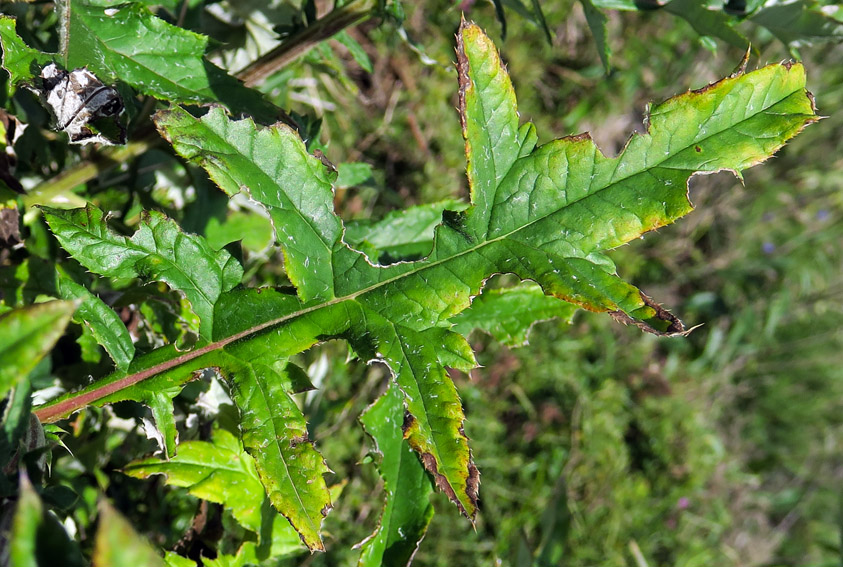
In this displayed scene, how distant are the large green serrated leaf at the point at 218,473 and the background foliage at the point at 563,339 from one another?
0.35 ft

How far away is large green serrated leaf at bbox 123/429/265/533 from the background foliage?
0.11 metres

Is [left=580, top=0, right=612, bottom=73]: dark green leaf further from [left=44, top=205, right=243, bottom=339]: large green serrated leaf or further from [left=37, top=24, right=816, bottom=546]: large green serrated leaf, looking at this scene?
[left=44, top=205, right=243, bottom=339]: large green serrated leaf

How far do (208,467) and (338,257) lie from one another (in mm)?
518

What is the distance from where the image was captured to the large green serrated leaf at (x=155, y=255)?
1092mm

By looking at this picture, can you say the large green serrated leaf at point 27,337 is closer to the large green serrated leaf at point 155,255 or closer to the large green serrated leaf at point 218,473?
the large green serrated leaf at point 155,255

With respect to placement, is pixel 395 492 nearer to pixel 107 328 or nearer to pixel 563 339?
pixel 107 328

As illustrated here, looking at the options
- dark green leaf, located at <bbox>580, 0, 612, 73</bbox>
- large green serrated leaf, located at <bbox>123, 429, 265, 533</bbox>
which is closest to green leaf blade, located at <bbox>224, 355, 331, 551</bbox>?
large green serrated leaf, located at <bbox>123, 429, 265, 533</bbox>

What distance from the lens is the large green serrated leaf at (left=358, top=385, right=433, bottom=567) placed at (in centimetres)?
117

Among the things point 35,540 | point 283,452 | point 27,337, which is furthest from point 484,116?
point 35,540

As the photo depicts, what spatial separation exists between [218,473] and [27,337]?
0.73 meters

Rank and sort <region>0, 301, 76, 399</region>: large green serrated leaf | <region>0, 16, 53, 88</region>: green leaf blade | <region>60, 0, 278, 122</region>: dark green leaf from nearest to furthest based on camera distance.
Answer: <region>0, 301, 76, 399</region>: large green serrated leaf → <region>0, 16, 53, 88</region>: green leaf blade → <region>60, 0, 278, 122</region>: dark green leaf

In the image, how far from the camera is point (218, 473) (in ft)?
4.31

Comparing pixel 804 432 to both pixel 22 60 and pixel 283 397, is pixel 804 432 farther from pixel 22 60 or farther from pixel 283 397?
pixel 22 60

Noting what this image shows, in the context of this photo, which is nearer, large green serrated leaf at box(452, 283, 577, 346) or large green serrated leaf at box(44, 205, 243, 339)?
large green serrated leaf at box(44, 205, 243, 339)
